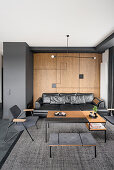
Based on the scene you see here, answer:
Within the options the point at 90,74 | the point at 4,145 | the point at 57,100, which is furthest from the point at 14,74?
the point at 90,74

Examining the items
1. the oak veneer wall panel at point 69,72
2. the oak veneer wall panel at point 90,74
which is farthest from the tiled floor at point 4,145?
the oak veneer wall panel at point 90,74

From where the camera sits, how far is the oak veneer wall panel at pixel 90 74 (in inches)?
231

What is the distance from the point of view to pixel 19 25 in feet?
10.5

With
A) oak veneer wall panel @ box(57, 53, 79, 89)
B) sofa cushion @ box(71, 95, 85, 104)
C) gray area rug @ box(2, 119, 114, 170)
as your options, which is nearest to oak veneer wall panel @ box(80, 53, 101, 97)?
oak veneer wall panel @ box(57, 53, 79, 89)

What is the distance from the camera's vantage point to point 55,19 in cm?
287

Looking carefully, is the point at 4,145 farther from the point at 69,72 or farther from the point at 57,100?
the point at 69,72

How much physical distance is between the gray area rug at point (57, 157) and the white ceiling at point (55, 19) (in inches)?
120

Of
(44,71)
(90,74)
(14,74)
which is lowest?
(14,74)

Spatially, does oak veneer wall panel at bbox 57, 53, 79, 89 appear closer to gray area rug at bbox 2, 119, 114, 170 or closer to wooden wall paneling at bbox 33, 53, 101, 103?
wooden wall paneling at bbox 33, 53, 101, 103

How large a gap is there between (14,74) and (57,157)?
335 cm

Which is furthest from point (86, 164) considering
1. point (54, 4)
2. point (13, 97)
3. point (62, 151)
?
point (13, 97)

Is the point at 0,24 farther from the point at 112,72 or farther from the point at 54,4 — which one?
the point at 112,72

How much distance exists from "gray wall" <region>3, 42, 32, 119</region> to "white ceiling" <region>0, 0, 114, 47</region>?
Result: 504 mm

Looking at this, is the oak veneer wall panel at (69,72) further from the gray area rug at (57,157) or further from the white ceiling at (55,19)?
the gray area rug at (57,157)
